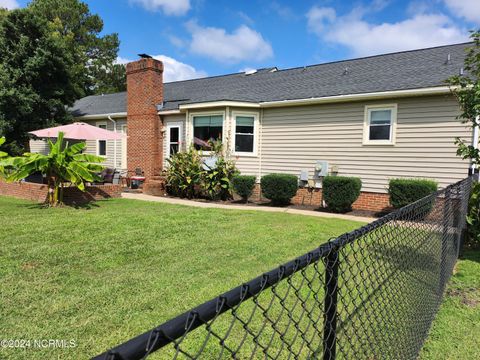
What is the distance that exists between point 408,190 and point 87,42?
40.3 meters

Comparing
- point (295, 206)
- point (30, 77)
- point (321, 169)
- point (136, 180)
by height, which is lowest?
point (295, 206)

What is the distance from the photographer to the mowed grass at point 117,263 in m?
3.15

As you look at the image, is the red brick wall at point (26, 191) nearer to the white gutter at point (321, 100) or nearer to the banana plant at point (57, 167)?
the banana plant at point (57, 167)

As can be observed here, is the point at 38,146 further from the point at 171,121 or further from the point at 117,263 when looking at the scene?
the point at 117,263

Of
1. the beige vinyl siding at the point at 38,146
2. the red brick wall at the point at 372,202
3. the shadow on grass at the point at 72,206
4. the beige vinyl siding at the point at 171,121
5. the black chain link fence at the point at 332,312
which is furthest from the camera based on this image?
the beige vinyl siding at the point at 38,146

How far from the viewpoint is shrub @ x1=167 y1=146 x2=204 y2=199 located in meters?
12.9

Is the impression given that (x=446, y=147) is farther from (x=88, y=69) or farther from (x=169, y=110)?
(x=88, y=69)

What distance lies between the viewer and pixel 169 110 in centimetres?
1536

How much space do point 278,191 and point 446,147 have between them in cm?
504

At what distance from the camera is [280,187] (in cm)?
1130

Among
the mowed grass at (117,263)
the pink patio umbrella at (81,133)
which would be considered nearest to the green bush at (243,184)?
the mowed grass at (117,263)

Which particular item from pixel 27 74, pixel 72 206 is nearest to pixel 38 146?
pixel 27 74

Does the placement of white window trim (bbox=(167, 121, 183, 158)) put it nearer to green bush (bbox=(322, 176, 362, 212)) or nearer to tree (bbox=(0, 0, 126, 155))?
tree (bbox=(0, 0, 126, 155))

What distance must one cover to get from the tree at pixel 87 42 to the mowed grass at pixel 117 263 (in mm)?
32718
